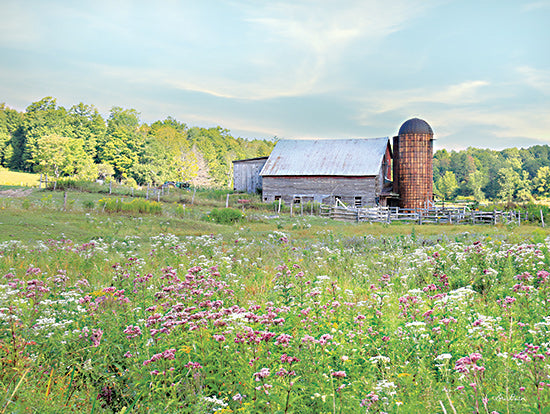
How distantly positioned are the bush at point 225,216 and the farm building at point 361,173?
53.5ft

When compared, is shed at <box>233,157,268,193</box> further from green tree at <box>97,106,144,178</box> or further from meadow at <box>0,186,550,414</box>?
meadow at <box>0,186,550,414</box>

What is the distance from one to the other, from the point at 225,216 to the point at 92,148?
2337 inches

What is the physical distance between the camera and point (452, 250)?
9922mm

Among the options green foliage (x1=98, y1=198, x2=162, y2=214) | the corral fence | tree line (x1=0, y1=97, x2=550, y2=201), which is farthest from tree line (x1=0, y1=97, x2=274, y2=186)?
the corral fence

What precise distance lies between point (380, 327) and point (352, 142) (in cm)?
4305

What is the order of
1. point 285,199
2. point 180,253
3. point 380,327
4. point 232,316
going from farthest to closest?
point 285,199, point 180,253, point 380,327, point 232,316

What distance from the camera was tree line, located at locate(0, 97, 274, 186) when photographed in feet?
220

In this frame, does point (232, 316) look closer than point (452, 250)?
Yes

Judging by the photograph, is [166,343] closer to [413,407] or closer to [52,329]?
[52,329]

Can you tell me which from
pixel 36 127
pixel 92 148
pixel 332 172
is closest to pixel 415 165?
pixel 332 172

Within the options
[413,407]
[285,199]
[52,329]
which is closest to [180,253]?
[52,329]

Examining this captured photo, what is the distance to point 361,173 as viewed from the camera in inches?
1613

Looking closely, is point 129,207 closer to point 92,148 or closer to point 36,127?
point 92,148

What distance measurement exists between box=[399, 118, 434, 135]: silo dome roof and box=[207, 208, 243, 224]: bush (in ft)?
81.1
